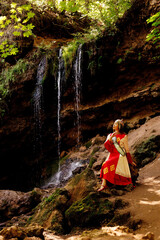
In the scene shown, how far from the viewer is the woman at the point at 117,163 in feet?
13.5

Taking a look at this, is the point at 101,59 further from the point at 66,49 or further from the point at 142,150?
the point at 142,150

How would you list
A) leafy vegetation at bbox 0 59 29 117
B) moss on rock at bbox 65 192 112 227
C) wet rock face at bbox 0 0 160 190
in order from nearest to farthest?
moss on rock at bbox 65 192 112 227
wet rock face at bbox 0 0 160 190
leafy vegetation at bbox 0 59 29 117

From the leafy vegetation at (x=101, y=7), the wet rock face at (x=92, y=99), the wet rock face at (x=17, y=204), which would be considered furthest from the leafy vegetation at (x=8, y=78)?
the wet rock face at (x=17, y=204)

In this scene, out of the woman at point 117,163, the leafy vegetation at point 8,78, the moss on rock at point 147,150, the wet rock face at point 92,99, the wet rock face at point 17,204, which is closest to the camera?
the woman at point 117,163

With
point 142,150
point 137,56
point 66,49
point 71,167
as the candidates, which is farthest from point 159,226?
point 66,49

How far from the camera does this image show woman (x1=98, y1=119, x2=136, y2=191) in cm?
410

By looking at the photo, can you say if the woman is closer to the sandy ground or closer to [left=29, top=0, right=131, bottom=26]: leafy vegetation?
the sandy ground

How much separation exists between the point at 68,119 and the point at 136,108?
4.25m

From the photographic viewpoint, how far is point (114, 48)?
32.2 ft

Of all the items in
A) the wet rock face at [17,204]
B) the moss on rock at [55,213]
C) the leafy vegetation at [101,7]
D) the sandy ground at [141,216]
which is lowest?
the wet rock face at [17,204]

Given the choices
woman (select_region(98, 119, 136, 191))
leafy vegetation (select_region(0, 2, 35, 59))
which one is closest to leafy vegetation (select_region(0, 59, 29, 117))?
leafy vegetation (select_region(0, 2, 35, 59))

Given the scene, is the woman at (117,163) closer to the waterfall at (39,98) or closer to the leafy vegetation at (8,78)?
the waterfall at (39,98)

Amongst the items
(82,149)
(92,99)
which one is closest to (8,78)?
(92,99)

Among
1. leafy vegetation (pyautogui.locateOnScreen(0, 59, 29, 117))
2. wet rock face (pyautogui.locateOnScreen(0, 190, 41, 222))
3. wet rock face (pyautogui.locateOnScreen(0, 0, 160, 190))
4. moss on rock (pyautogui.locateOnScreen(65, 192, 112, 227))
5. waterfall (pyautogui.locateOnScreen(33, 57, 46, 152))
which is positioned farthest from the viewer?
leafy vegetation (pyautogui.locateOnScreen(0, 59, 29, 117))
